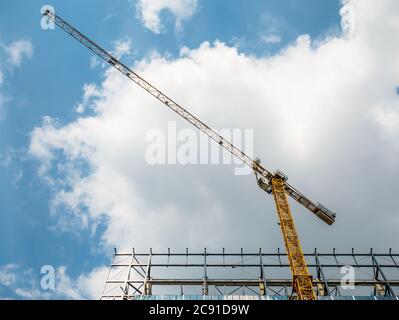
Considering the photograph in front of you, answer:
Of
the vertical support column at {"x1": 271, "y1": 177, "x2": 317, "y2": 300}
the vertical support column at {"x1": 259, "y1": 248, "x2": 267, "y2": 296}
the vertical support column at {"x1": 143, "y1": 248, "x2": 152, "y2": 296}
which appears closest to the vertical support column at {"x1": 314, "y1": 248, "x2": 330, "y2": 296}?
the vertical support column at {"x1": 271, "y1": 177, "x2": 317, "y2": 300}

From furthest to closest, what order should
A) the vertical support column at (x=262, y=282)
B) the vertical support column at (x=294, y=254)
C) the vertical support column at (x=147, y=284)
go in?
the vertical support column at (x=147, y=284) → the vertical support column at (x=262, y=282) → the vertical support column at (x=294, y=254)

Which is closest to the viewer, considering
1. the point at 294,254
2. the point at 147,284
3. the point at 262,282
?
the point at 262,282

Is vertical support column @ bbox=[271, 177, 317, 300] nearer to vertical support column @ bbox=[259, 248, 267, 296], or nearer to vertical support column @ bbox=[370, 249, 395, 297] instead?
vertical support column @ bbox=[259, 248, 267, 296]

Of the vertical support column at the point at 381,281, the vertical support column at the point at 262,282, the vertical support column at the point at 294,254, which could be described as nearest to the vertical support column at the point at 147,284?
the vertical support column at the point at 262,282

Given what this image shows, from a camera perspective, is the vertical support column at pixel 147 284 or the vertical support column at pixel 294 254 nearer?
the vertical support column at pixel 294 254

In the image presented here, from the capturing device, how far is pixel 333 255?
53.1 meters

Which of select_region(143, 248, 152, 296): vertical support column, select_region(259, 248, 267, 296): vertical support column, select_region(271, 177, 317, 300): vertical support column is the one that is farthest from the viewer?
select_region(143, 248, 152, 296): vertical support column

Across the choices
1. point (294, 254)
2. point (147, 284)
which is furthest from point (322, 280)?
point (147, 284)

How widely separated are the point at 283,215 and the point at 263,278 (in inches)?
353

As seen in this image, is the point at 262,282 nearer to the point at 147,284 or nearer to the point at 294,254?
the point at 294,254

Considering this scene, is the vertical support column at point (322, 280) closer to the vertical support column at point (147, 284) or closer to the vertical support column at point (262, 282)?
the vertical support column at point (262, 282)

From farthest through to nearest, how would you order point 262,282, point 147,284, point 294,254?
point 294,254
point 147,284
point 262,282
